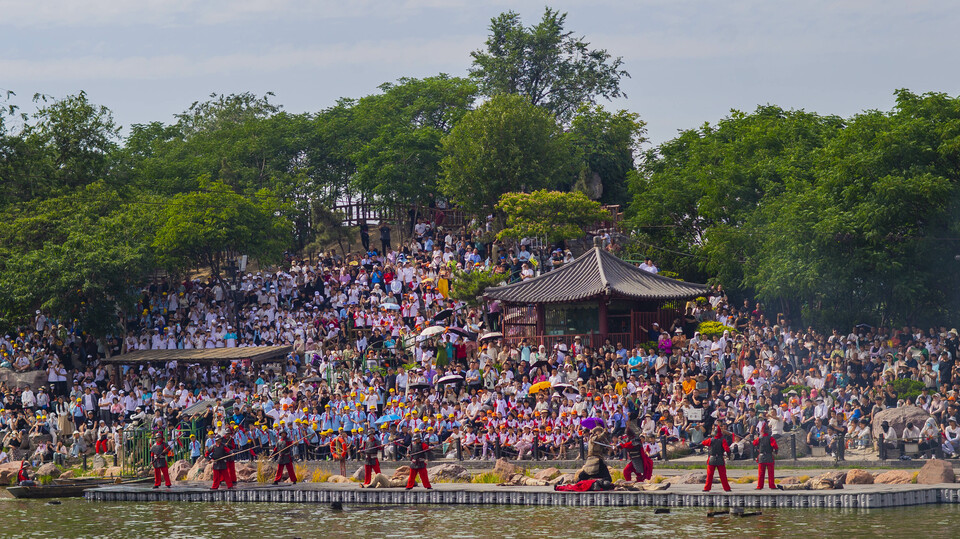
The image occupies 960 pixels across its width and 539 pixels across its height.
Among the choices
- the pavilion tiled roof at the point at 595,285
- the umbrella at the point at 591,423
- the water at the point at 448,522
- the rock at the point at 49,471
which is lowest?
the water at the point at 448,522

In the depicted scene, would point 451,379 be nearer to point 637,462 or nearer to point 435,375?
point 435,375

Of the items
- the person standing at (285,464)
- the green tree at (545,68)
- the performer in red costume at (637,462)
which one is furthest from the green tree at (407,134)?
the performer in red costume at (637,462)

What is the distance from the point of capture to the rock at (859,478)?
79.3 ft

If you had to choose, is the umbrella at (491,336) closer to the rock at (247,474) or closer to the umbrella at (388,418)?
the umbrella at (388,418)

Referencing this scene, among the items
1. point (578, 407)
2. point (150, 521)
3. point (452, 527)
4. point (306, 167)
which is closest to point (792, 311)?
point (578, 407)

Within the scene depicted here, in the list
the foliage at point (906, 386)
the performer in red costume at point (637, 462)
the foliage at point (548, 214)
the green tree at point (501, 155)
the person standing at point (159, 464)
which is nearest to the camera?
the performer in red costume at point (637, 462)

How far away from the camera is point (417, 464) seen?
26547 mm

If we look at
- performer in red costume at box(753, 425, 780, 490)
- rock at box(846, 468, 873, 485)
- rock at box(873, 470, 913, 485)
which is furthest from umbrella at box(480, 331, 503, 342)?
rock at box(873, 470, 913, 485)

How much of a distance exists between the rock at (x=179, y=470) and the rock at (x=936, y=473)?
18.1 meters

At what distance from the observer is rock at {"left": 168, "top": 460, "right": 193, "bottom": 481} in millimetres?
30719

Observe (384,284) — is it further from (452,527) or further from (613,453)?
(452,527)

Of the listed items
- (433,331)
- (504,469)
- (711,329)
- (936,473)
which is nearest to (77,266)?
(433,331)

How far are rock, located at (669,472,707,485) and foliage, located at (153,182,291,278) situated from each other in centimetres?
2472

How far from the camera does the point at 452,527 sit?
2255cm
